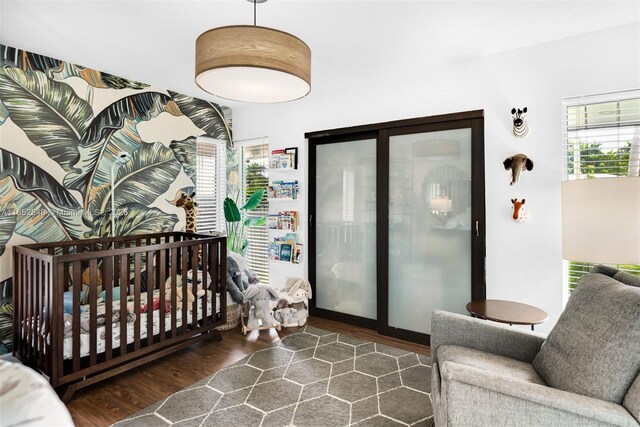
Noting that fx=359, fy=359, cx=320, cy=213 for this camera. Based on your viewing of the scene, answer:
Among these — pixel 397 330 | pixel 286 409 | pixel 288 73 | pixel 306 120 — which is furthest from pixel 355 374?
pixel 306 120

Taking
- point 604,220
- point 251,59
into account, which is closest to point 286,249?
point 251,59

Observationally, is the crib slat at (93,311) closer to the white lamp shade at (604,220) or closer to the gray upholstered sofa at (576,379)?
the gray upholstered sofa at (576,379)

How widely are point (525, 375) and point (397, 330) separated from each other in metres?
1.79

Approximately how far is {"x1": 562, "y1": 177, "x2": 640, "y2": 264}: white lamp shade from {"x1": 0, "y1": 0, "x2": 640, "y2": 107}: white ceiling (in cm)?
111

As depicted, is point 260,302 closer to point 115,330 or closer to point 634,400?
point 115,330

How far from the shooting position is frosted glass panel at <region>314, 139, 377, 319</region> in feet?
11.8

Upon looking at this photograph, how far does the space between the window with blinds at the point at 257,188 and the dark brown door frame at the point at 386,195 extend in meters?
0.70

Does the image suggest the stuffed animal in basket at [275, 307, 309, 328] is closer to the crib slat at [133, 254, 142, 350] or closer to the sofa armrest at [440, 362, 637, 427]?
the crib slat at [133, 254, 142, 350]

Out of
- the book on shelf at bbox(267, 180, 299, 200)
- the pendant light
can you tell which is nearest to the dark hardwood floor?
the book on shelf at bbox(267, 180, 299, 200)

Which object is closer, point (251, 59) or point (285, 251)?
point (251, 59)

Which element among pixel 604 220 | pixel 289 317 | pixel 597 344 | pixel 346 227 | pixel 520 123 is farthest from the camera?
pixel 346 227

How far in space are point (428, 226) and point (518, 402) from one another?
2.00 metres

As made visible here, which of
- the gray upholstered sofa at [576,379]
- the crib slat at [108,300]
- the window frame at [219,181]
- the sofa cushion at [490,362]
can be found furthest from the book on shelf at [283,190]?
the gray upholstered sofa at [576,379]

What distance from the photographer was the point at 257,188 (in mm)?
4508
